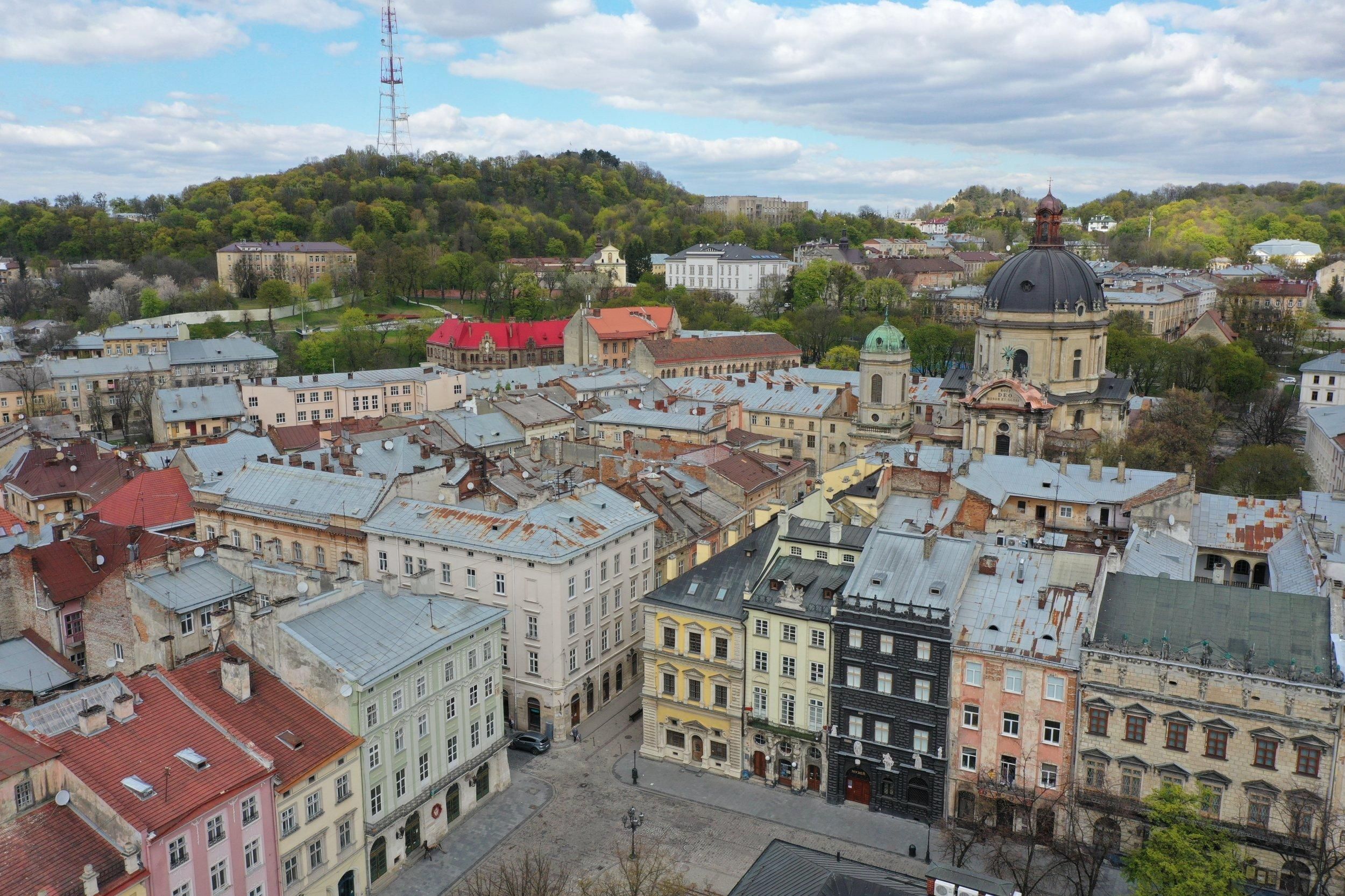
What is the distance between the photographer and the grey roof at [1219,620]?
32.2m

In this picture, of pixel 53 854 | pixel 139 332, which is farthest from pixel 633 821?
pixel 139 332

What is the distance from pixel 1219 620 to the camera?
111ft

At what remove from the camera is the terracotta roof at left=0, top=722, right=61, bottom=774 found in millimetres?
24250

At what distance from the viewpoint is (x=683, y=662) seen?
134 ft

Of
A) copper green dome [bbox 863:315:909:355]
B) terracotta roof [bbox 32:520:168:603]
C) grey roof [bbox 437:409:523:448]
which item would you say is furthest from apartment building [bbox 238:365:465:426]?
terracotta roof [bbox 32:520:168:603]

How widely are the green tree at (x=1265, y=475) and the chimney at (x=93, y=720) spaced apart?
65.9 meters

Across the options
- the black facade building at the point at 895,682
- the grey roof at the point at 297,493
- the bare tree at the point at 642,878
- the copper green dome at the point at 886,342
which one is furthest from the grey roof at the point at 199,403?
the black facade building at the point at 895,682

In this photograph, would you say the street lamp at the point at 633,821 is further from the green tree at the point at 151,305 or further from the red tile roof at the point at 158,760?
the green tree at the point at 151,305

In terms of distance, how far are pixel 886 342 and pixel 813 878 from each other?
6315cm

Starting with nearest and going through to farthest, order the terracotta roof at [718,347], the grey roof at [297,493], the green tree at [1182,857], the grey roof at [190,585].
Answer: the green tree at [1182,857] < the grey roof at [190,585] < the grey roof at [297,493] < the terracotta roof at [718,347]

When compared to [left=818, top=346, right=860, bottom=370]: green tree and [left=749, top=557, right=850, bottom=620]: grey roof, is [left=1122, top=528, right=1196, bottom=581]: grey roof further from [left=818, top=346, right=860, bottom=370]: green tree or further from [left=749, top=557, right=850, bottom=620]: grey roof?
[left=818, top=346, right=860, bottom=370]: green tree

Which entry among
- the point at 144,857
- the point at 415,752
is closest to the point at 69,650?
the point at 415,752

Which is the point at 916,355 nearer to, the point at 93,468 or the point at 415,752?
the point at 93,468

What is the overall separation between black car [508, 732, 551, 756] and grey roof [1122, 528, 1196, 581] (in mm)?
24519
